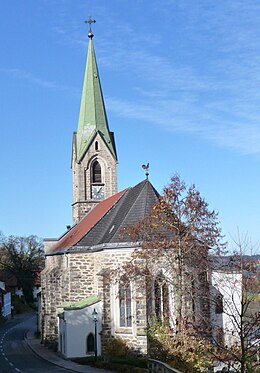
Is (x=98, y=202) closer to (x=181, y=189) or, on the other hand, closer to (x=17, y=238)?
(x=181, y=189)

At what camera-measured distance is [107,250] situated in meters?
32.7

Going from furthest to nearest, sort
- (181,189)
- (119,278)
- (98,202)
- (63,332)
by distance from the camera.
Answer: (98,202)
(63,332)
(119,278)
(181,189)

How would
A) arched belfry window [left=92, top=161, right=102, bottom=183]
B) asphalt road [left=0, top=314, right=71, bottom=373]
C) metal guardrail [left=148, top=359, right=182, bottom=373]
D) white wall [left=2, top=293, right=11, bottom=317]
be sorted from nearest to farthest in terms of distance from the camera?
metal guardrail [left=148, top=359, right=182, bottom=373]
asphalt road [left=0, top=314, right=71, bottom=373]
arched belfry window [left=92, top=161, right=102, bottom=183]
white wall [left=2, top=293, right=11, bottom=317]

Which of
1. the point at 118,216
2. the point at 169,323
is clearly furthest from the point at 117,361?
the point at 118,216

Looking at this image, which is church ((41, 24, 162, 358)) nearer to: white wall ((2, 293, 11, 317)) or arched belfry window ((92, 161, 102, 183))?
arched belfry window ((92, 161, 102, 183))

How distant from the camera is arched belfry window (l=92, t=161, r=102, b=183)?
1900 inches

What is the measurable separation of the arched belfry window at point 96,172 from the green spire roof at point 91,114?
1.50m

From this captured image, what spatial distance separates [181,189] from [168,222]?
1.66 metres

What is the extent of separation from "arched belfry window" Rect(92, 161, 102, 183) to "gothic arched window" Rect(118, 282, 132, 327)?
17393 millimetres

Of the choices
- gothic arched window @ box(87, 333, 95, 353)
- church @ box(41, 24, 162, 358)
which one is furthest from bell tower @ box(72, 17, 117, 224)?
gothic arched window @ box(87, 333, 95, 353)

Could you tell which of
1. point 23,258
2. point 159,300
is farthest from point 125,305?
point 23,258

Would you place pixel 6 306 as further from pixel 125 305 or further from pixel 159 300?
pixel 159 300

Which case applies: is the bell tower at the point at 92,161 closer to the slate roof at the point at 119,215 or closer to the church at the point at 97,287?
the church at the point at 97,287

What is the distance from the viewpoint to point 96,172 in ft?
159
